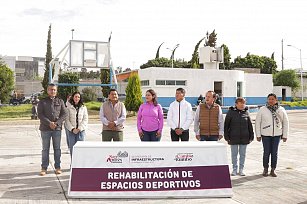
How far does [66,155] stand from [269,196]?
6007 millimetres

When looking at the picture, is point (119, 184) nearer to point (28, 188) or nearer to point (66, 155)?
point (28, 188)

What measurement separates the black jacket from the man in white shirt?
0.81 metres

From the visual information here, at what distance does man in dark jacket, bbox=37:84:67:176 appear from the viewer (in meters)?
7.21

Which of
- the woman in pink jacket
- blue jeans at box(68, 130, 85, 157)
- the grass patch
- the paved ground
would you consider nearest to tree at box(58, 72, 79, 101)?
the grass patch

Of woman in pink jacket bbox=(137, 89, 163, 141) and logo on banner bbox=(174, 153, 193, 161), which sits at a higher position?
woman in pink jacket bbox=(137, 89, 163, 141)

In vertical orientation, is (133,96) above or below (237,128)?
above

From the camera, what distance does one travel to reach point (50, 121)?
7.21 m

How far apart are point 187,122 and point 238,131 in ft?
3.49

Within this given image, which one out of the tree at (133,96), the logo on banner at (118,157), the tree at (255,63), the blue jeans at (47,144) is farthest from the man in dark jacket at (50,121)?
the tree at (255,63)

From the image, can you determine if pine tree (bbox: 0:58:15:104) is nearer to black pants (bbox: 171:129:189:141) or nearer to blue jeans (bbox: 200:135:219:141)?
black pants (bbox: 171:129:189:141)

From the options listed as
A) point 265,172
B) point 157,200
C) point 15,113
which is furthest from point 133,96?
point 157,200

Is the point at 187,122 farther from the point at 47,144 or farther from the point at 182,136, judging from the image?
the point at 47,144

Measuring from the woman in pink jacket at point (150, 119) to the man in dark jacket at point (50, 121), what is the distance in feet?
5.54

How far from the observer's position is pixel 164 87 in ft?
110
